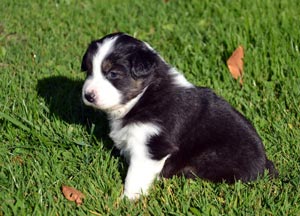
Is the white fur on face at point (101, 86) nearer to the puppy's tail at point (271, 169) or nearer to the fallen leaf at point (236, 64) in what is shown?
the puppy's tail at point (271, 169)

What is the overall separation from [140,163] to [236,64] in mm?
2639

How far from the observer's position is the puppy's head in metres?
4.61

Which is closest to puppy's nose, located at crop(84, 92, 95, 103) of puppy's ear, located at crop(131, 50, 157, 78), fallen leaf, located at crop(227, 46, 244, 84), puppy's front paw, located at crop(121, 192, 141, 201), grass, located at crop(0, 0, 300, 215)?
puppy's ear, located at crop(131, 50, 157, 78)

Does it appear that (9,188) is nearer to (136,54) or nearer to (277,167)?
(136,54)

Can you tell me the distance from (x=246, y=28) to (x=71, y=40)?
2.36 meters

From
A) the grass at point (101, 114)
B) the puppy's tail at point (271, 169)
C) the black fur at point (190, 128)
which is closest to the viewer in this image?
the grass at point (101, 114)

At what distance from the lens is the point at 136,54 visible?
4.68 metres

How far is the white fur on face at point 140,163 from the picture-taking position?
464 cm

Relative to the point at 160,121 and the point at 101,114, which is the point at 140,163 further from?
the point at 101,114

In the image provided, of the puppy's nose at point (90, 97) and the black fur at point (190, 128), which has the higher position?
the puppy's nose at point (90, 97)

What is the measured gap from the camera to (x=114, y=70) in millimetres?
4656

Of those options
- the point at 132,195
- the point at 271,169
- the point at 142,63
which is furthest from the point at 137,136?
the point at 271,169

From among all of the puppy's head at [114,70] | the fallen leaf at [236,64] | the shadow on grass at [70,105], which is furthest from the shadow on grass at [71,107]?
the fallen leaf at [236,64]

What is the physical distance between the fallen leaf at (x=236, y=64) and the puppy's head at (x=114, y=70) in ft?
7.04
